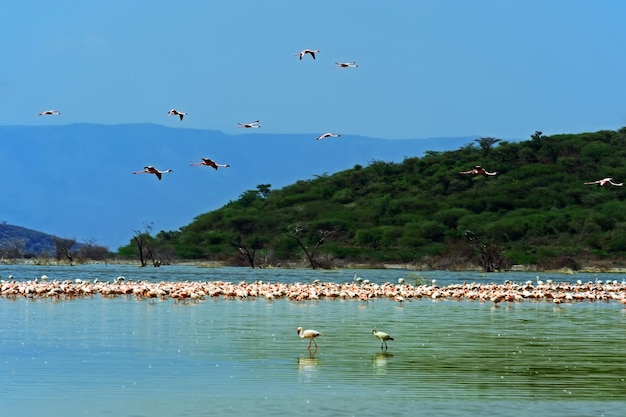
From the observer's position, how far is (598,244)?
8056cm

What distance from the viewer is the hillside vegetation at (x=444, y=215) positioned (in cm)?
7962

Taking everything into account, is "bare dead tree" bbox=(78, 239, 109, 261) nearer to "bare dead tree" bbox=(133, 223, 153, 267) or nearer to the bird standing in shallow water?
"bare dead tree" bbox=(133, 223, 153, 267)

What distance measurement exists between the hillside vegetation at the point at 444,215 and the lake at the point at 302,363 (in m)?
40.1

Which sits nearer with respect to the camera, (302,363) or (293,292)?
(302,363)

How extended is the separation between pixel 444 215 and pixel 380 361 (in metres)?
75.6

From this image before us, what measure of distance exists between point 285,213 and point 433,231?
63.5 ft

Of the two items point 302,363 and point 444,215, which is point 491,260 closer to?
point 444,215

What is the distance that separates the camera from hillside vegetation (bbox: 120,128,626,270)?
7962cm

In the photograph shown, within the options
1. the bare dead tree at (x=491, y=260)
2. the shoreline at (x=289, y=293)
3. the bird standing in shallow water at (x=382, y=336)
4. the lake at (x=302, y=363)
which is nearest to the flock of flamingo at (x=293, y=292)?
the shoreline at (x=289, y=293)

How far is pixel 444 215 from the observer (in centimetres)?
9469

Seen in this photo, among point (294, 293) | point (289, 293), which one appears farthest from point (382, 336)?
point (289, 293)

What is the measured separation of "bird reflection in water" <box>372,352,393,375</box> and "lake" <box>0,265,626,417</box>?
0.02 m

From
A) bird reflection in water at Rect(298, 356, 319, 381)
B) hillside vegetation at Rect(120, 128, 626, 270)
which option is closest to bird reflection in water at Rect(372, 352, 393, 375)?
bird reflection in water at Rect(298, 356, 319, 381)

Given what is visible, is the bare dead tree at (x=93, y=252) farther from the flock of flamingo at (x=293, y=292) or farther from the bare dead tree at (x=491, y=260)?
the flock of flamingo at (x=293, y=292)
